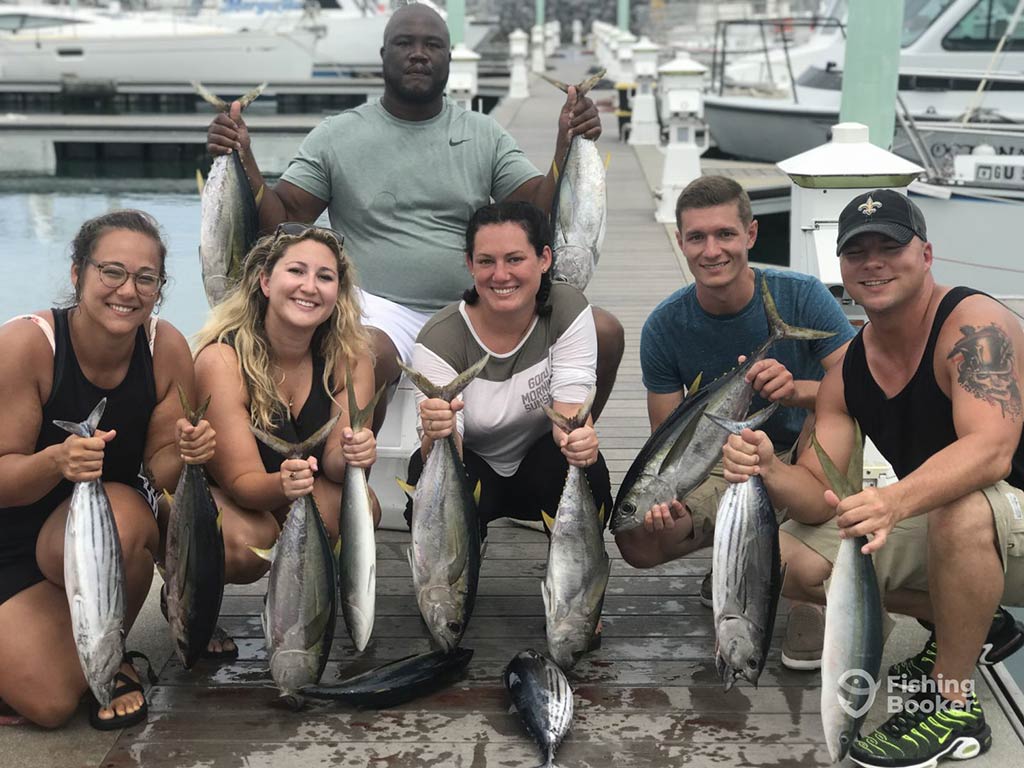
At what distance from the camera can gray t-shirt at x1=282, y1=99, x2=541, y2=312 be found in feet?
13.2

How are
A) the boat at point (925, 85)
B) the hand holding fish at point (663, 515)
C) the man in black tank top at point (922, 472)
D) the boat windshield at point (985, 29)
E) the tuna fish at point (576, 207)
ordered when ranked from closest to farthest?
1. the man in black tank top at point (922, 472)
2. the hand holding fish at point (663, 515)
3. the tuna fish at point (576, 207)
4. the boat at point (925, 85)
5. the boat windshield at point (985, 29)

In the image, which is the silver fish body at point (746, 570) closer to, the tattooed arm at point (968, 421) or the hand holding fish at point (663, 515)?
the tattooed arm at point (968, 421)

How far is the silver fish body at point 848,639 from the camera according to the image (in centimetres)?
245

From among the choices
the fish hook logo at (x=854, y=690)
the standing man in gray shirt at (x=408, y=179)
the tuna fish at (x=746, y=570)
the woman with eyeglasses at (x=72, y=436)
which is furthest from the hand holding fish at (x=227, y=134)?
the fish hook logo at (x=854, y=690)

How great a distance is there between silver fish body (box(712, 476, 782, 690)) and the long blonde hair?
1.17 meters

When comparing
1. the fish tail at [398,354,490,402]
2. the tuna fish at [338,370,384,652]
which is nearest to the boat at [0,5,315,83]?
the fish tail at [398,354,490,402]

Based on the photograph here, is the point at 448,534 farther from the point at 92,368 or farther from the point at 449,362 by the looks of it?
the point at 92,368

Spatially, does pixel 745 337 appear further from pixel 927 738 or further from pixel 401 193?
pixel 401 193

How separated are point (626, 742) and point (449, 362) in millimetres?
1105

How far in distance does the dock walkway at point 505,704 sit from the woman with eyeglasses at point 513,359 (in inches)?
13.9

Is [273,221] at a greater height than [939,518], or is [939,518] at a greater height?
[273,221]

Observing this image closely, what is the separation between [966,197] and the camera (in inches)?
347

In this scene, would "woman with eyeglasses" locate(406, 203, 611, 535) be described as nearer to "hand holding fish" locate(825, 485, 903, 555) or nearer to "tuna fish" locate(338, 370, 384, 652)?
"tuna fish" locate(338, 370, 384, 652)

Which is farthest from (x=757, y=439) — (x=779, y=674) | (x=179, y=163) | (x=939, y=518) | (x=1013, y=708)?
(x=179, y=163)
